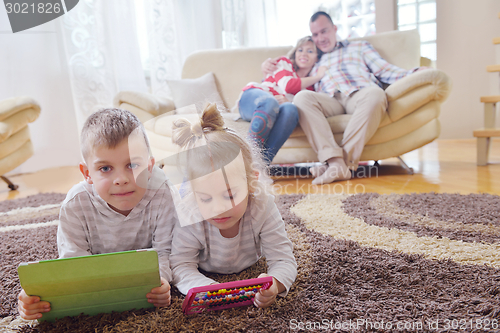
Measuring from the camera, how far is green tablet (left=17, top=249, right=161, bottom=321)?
0.60m

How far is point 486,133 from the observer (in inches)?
82.2

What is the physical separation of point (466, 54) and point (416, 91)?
1895 millimetres

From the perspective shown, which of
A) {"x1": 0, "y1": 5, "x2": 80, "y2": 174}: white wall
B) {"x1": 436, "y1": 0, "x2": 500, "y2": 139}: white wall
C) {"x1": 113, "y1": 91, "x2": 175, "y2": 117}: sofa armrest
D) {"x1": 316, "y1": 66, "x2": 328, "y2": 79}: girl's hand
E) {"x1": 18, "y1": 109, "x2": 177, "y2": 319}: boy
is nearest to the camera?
{"x1": 18, "y1": 109, "x2": 177, "y2": 319}: boy

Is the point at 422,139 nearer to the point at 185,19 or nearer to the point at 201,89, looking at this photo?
the point at 201,89

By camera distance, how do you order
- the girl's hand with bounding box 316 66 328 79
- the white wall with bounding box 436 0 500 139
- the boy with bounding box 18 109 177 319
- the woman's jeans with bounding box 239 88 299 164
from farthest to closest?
1. the white wall with bounding box 436 0 500 139
2. the girl's hand with bounding box 316 66 328 79
3. the woman's jeans with bounding box 239 88 299 164
4. the boy with bounding box 18 109 177 319

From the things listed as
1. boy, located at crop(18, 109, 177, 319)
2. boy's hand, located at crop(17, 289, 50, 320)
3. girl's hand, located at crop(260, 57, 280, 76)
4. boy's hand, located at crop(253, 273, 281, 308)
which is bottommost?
boy's hand, located at crop(253, 273, 281, 308)

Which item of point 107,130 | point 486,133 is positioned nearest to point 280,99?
point 486,133

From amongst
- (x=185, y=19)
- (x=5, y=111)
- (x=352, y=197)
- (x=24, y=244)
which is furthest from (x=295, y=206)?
(x=185, y=19)

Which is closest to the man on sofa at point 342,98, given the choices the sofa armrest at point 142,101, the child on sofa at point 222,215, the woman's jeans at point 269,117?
the woman's jeans at point 269,117

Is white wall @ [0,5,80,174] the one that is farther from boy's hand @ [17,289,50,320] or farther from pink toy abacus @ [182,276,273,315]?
pink toy abacus @ [182,276,273,315]

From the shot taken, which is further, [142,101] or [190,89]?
[190,89]

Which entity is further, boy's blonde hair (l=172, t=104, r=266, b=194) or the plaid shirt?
the plaid shirt

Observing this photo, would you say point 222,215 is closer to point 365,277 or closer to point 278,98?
point 365,277

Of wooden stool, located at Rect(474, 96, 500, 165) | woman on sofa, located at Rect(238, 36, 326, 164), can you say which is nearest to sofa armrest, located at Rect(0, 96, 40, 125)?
woman on sofa, located at Rect(238, 36, 326, 164)
